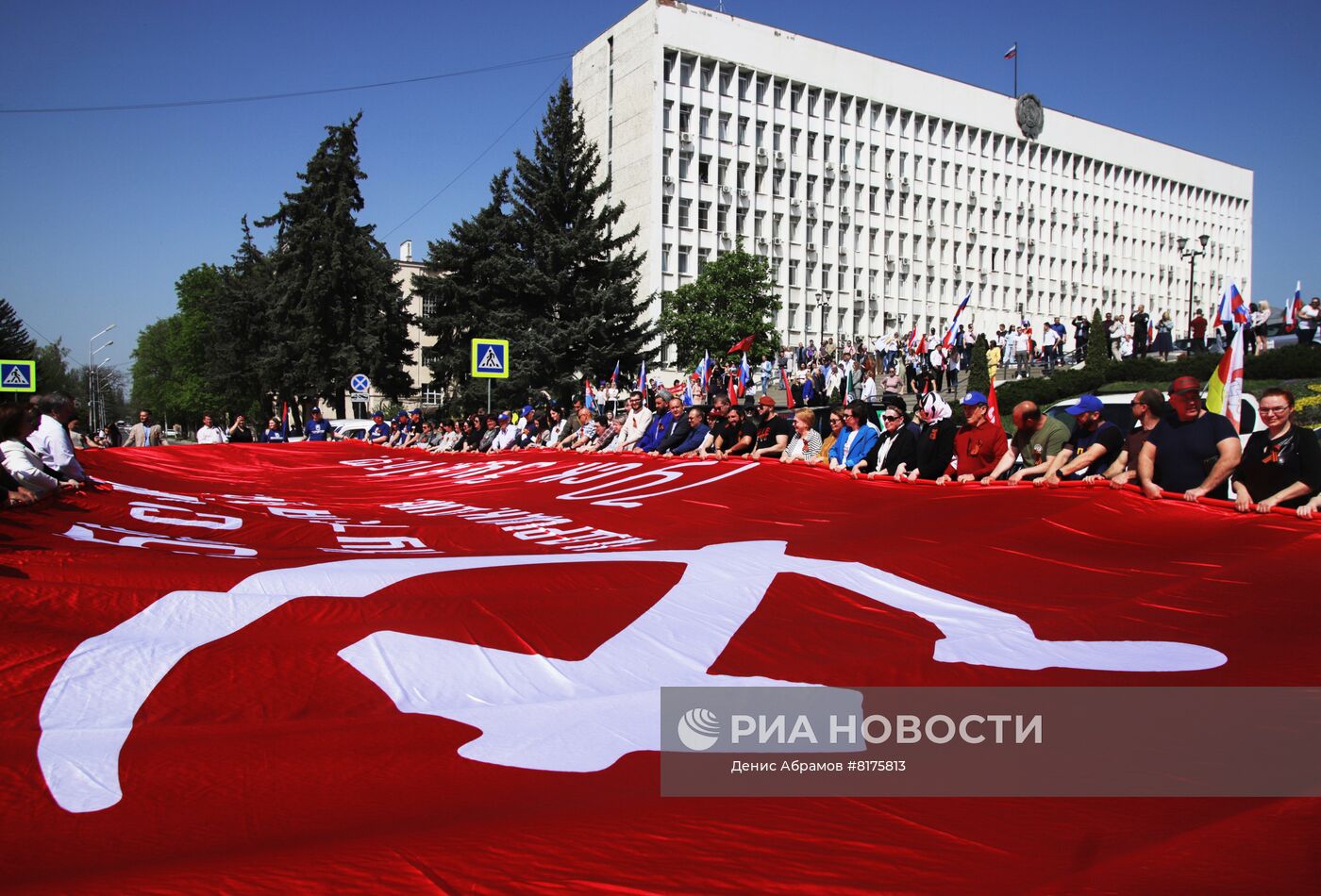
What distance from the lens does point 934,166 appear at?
243 feet

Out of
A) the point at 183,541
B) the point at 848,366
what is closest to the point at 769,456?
the point at 183,541

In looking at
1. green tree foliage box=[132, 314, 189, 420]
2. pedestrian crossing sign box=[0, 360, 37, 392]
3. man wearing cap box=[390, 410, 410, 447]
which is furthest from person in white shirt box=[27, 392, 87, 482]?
green tree foliage box=[132, 314, 189, 420]

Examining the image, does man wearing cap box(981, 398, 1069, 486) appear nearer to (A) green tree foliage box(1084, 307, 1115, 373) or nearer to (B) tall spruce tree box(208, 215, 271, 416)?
(A) green tree foliage box(1084, 307, 1115, 373)

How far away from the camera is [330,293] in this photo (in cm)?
4375

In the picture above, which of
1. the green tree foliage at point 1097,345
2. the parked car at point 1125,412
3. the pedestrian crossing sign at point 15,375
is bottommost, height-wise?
the parked car at point 1125,412

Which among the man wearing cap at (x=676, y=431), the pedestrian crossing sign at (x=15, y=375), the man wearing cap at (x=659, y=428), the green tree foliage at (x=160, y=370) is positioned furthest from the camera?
the green tree foliage at (x=160, y=370)

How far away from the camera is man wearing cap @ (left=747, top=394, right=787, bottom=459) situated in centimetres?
1170

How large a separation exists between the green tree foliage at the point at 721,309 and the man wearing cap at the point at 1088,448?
39077 millimetres

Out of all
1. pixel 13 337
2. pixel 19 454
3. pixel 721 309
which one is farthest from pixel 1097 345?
pixel 13 337

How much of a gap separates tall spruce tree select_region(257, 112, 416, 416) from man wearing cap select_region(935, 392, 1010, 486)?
38.2 meters

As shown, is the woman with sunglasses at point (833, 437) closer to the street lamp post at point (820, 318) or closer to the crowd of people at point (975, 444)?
the crowd of people at point (975, 444)

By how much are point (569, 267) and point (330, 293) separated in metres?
13.0

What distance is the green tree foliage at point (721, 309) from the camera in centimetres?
4747

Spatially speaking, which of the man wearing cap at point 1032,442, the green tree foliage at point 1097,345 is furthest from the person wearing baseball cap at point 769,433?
the green tree foliage at point 1097,345
